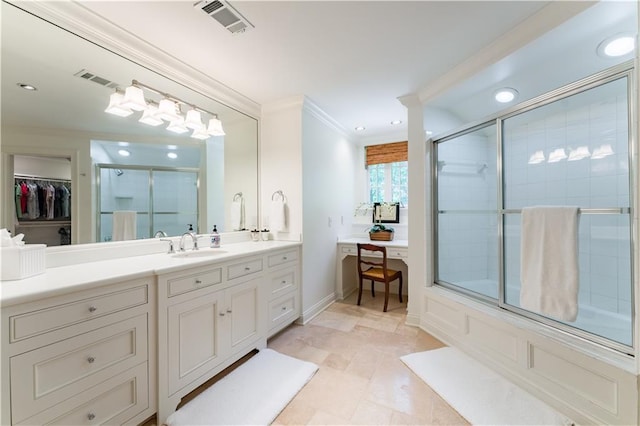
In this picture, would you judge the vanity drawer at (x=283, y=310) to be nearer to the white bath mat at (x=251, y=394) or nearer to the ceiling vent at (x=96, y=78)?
the white bath mat at (x=251, y=394)

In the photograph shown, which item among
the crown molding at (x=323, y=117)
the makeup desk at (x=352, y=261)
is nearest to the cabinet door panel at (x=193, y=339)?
the makeup desk at (x=352, y=261)

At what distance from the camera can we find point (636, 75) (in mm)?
1209

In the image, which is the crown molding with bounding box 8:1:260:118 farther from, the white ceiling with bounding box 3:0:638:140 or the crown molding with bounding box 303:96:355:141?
the crown molding with bounding box 303:96:355:141

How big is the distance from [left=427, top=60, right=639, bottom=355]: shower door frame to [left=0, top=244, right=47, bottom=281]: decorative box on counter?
2951 millimetres

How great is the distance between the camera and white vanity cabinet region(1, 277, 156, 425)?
3.20 ft

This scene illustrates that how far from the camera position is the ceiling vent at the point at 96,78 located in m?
1.65

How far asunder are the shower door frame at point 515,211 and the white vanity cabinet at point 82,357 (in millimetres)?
2475

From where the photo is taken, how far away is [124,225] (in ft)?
5.93

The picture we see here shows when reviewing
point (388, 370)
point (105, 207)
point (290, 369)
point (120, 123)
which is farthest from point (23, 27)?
point (388, 370)

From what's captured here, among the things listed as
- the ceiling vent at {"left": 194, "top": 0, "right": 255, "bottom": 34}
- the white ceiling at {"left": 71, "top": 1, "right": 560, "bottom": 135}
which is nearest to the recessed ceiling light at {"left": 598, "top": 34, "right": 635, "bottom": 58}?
the white ceiling at {"left": 71, "top": 1, "right": 560, "bottom": 135}

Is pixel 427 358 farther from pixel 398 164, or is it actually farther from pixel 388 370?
pixel 398 164

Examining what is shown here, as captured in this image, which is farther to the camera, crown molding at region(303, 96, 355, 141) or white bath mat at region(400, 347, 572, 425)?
crown molding at region(303, 96, 355, 141)

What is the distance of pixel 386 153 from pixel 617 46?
2469 millimetres

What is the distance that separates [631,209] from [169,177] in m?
3.05
